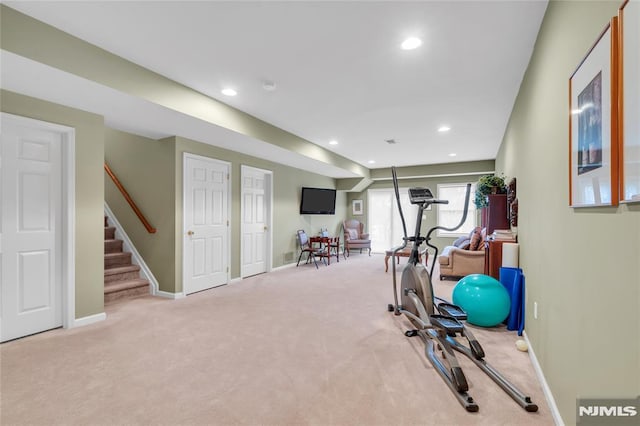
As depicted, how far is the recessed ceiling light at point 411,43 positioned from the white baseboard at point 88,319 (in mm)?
4171

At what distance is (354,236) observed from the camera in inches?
352

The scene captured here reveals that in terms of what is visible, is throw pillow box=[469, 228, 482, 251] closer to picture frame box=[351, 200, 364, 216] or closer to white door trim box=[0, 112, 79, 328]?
picture frame box=[351, 200, 364, 216]

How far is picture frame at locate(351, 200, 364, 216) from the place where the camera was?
972 cm

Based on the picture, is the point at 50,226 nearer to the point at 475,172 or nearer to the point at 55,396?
the point at 55,396

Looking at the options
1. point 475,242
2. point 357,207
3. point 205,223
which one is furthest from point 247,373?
point 357,207

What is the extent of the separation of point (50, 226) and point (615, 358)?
14.2ft

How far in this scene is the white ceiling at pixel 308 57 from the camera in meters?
2.09

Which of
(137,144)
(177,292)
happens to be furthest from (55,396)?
(137,144)

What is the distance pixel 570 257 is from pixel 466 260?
387cm

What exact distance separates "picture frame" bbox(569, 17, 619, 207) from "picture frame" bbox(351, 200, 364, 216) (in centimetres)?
822

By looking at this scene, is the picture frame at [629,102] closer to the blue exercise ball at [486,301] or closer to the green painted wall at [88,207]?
the blue exercise ball at [486,301]

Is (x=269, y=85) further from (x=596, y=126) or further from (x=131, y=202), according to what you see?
(x=131, y=202)

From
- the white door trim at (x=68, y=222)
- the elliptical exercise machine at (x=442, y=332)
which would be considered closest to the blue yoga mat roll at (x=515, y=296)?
the elliptical exercise machine at (x=442, y=332)
